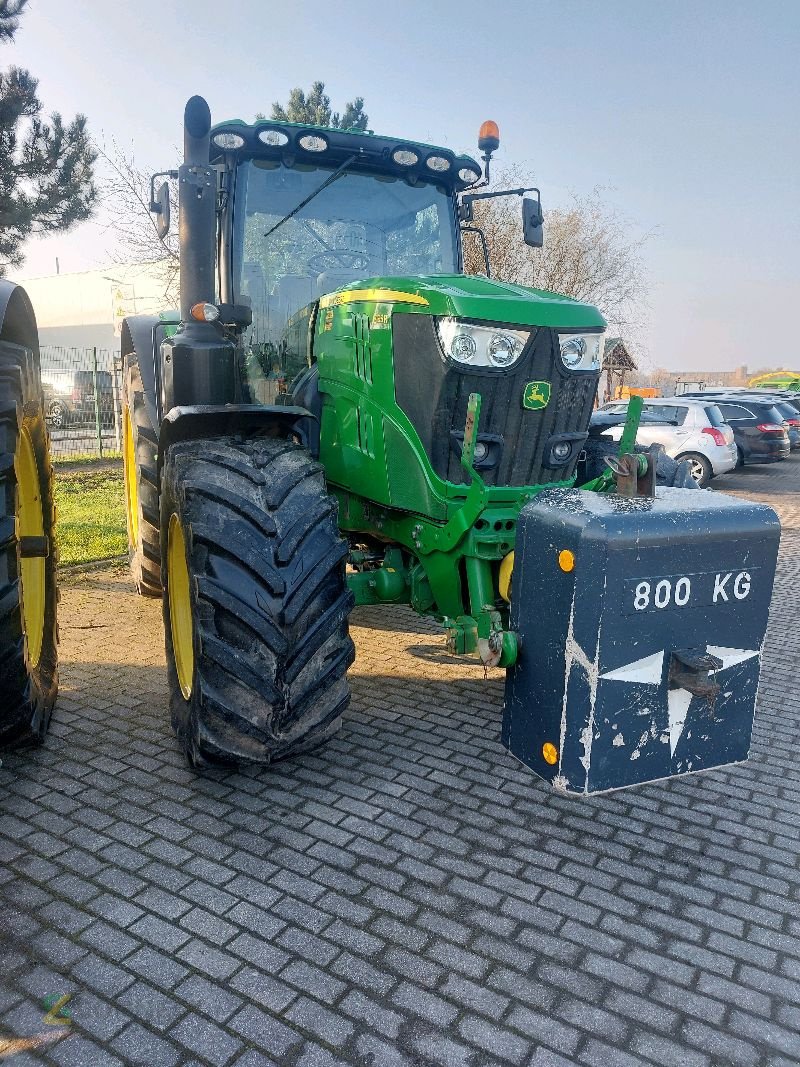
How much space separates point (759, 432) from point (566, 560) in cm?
1584

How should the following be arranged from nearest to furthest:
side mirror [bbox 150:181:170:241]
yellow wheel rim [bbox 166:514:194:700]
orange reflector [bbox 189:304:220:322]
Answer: yellow wheel rim [bbox 166:514:194:700]
orange reflector [bbox 189:304:220:322]
side mirror [bbox 150:181:170:241]

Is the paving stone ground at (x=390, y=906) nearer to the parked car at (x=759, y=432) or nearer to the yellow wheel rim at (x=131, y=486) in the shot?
the yellow wheel rim at (x=131, y=486)

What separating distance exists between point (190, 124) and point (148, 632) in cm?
304

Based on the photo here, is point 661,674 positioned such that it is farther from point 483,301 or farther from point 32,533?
point 32,533

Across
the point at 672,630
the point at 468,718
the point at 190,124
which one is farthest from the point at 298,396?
the point at 672,630

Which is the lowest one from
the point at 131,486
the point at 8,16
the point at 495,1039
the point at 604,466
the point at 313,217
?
the point at 495,1039

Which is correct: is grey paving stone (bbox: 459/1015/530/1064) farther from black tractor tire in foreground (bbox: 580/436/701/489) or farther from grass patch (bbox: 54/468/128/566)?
grass patch (bbox: 54/468/128/566)

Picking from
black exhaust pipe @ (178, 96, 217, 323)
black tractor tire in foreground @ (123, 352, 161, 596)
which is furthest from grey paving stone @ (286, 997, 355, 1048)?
black tractor tire in foreground @ (123, 352, 161, 596)

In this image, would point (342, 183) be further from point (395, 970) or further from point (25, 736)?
point (395, 970)

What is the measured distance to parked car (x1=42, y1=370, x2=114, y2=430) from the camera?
1438 cm

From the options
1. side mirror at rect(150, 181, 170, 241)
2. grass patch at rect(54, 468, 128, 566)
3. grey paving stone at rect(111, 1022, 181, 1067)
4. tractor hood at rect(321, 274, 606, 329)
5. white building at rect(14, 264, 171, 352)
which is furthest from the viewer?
white building at rect(14, 264, 171, 352)

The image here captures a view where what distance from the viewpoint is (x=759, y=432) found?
17.1 metres

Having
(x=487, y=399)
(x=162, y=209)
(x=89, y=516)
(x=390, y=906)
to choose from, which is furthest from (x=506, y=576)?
(x=89, y=516)

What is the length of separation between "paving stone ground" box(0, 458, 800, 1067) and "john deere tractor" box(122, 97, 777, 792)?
30 centimetres
